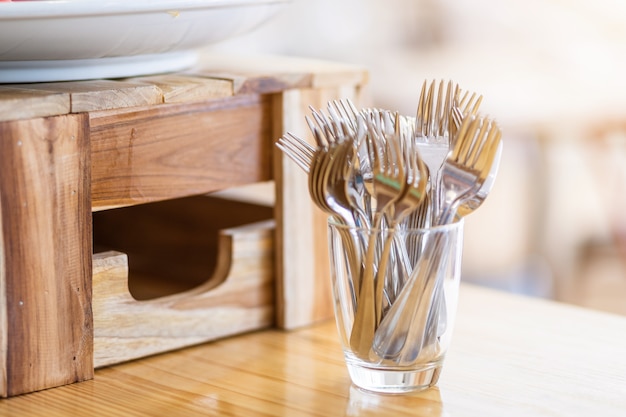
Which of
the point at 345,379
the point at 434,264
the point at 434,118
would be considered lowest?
the point at 345,379

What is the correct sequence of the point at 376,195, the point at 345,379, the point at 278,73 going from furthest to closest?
the point at 278,73
the point at 345,379
the point at 376,195

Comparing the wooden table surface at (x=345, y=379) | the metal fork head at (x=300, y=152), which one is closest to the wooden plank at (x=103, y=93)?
the metal fork head at (x=300, y=152)

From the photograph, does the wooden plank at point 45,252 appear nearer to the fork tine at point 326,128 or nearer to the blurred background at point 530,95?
the fork tine at point 326,128

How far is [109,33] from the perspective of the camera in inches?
30.0

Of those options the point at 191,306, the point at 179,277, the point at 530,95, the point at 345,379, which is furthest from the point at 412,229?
the point at 530,95

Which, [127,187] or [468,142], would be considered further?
[127,187]

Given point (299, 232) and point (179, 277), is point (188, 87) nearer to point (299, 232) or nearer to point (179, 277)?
point (299, 232)

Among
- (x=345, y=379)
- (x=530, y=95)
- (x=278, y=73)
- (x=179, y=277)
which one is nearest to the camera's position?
(x=345, y=379)

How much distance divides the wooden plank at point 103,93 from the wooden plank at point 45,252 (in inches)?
0.5

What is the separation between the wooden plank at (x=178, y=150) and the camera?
78cm

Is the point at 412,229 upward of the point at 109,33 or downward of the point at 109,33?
downward

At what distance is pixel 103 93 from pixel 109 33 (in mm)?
49

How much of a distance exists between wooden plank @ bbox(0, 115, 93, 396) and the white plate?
2.6 inches

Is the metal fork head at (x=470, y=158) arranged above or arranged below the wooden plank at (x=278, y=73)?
below
